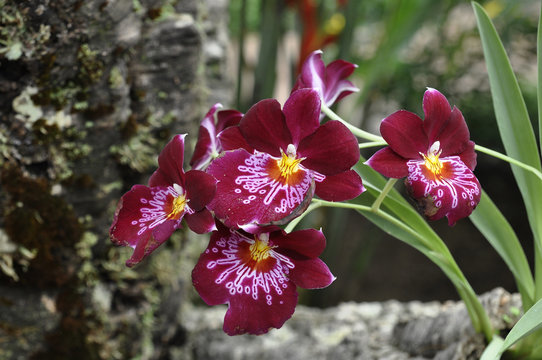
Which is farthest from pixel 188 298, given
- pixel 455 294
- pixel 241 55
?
pixel 455 294

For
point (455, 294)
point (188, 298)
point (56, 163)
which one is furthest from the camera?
point (455, 294)

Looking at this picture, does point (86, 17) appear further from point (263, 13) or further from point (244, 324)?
point (263, 13)

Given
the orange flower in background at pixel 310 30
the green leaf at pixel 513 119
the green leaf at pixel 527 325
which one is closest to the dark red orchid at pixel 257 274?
the green leaf at pixel 527 325

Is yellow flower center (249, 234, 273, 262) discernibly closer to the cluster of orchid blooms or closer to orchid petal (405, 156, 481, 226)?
the cluster of orchid blooms

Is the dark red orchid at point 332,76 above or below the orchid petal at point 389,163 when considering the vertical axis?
below

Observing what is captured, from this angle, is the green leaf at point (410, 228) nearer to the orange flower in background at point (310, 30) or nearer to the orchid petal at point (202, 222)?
the orchid petal at point (202, 222)

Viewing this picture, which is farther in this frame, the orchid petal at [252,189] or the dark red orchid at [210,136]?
the dark red orchid at [210,136]
